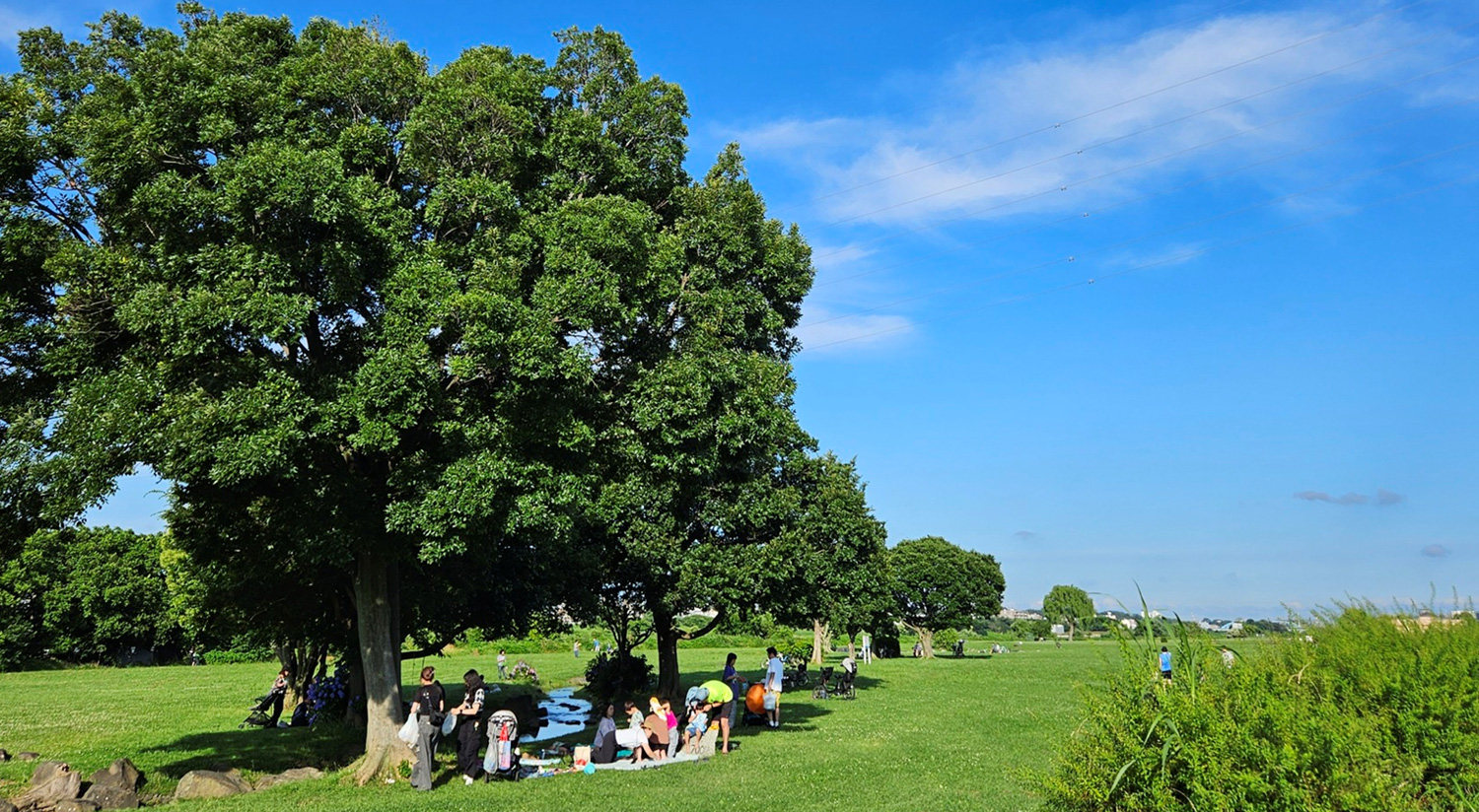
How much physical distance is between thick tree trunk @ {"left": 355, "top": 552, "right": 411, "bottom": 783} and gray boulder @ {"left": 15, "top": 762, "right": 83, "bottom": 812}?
4.05m

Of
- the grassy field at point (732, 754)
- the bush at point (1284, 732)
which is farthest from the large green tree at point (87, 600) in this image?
the bush at point (1284, 732)

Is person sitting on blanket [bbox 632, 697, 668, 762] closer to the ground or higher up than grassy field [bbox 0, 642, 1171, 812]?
higher up

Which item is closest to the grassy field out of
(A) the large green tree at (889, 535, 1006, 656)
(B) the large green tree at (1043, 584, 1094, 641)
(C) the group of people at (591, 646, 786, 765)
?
(C) the group of people at (591, 646, 786, 765)

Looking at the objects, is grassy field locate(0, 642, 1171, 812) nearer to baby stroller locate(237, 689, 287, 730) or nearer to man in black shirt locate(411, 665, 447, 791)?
man in black shirt locate(411, 665, 447, 791)

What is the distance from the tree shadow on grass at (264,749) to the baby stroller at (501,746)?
4.21 m

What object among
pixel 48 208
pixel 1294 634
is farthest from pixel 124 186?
pixel 1294 634

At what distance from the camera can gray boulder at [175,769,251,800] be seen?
48.0 ft

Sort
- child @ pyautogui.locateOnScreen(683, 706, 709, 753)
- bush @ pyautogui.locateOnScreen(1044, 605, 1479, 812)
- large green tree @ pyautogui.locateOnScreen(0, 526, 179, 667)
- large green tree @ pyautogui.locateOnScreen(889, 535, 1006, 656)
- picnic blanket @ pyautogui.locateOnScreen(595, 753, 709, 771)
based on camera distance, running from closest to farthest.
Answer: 1. bush @ pyautogui.locateOnScreen(1044, 605, 1479, 812)
2. picnic blanket @ pyautogui.locateOnScreen(595, 753, 709, 771)
3. child @ pyautogui.locateOnScreen(683, 706, 709, 753)
4. large green tree @ pyautogui.locateOnScreen(0, 526, 179, 667)
5. large green tree @ pyautogui.locateOnScreen(889, 535, 1006, 656)

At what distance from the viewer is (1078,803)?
7.61m

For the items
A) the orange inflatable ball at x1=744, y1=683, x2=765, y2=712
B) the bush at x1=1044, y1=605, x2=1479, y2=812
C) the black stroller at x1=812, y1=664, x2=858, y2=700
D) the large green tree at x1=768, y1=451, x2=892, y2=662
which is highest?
the large green tree at x1=768, y1=451, x2=892, y2=662

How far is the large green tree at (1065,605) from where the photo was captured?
145m

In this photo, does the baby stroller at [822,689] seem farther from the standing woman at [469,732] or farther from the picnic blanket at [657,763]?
the standing woman at [469,732]

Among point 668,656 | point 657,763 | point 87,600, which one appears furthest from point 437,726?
point 87,600

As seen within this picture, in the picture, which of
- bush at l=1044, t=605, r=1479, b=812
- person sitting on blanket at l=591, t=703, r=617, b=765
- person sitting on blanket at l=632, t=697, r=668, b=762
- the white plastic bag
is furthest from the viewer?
person sitting on blanket at l=632, t=697, r=668, b=762
